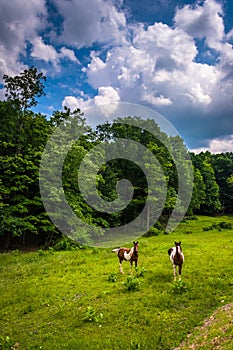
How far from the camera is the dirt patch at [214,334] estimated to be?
271 inches

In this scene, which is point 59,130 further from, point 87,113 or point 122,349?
point 122,349

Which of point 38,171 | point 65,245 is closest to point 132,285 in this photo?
point 65,245

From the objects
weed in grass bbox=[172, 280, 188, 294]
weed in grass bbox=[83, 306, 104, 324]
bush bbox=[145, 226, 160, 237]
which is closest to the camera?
weed in grass bbox=[83, 306, 104, 324]

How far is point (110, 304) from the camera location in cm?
1129

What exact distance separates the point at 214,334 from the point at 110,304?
15.9 feet

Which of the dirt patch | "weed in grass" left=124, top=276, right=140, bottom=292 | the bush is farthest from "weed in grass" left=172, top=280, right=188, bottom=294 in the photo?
the bush

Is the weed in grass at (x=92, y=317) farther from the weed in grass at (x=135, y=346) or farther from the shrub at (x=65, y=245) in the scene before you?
the shrub at (x=65, y=245)

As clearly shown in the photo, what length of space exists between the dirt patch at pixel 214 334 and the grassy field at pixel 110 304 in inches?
8.0

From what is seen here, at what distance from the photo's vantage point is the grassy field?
8.76 metres

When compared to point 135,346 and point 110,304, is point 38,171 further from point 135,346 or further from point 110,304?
point 135,346

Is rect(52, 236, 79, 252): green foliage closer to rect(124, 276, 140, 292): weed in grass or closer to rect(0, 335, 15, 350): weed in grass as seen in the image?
Answer: rect(124, 276, 140, 292): weed in grass

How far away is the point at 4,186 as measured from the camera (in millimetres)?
27297

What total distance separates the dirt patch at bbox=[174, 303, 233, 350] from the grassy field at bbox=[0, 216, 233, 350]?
0.20m

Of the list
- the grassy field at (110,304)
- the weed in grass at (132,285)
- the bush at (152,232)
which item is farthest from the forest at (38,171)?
the weed in grass at (132,285)
